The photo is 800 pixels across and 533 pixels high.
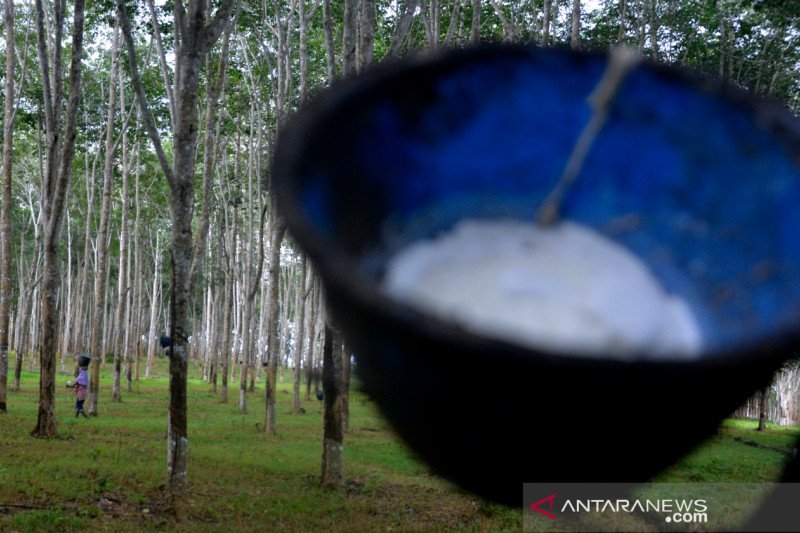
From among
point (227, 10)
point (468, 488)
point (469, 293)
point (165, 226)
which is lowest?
point (468, 488)

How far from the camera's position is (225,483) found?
830 centimetres

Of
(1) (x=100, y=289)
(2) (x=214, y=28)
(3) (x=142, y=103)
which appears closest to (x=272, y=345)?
→ (1) (x=100, y=289)

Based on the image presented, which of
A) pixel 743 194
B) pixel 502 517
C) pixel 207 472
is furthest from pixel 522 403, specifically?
pixel 207 472

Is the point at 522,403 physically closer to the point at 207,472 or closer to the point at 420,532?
A: the point at 420,532

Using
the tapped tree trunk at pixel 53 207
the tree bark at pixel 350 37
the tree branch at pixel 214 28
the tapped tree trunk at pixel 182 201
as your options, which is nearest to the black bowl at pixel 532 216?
the tapped tree trunk at pixel 182 201

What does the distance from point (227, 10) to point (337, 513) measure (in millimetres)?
4781

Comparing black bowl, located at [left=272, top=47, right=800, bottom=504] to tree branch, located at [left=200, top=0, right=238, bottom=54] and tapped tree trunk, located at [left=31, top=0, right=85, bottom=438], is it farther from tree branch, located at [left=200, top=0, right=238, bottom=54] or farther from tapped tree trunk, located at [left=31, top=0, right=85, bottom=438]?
tapped tree trunk, located at [left=31, top=0, right=85, bottom=438]

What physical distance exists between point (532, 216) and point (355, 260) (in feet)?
0.90

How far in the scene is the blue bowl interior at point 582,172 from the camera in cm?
59

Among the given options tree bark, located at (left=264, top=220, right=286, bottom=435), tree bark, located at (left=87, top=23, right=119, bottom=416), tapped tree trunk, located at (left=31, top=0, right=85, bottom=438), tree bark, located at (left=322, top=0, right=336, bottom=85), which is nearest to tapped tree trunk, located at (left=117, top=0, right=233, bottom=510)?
tree bark, located at (left=322, top=0, right=336, bottom=85)

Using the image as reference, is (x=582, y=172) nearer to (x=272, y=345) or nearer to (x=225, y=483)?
(x=225, y=483)

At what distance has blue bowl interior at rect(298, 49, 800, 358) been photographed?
0.59 meters

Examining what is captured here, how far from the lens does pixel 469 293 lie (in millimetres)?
542

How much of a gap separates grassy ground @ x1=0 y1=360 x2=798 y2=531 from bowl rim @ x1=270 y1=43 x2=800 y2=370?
10.1ft
